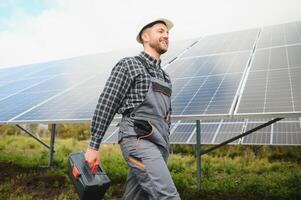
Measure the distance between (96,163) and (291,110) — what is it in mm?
2793

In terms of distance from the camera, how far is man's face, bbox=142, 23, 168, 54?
129 inches

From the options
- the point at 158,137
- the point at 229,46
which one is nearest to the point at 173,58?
the point at 229,46

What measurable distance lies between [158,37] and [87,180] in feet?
4.50

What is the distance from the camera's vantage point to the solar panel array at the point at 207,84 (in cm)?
558

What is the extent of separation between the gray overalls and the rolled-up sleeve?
137 millimetres

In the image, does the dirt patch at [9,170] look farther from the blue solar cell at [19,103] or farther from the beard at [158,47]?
the beard at [158,47]

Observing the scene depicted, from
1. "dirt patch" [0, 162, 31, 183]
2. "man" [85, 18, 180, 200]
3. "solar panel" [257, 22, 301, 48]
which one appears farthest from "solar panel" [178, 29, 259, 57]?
"man" [85, 18, 180, 200]

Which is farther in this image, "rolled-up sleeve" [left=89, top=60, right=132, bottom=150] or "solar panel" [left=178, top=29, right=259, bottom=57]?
"solar panel" [left=178, top=29, right=259, bottom=57]

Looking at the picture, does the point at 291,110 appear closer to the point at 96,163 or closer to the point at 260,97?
the point at 260,97

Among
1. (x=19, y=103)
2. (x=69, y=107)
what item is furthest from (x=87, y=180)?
(x=19, y=103)

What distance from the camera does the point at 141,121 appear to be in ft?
9.64

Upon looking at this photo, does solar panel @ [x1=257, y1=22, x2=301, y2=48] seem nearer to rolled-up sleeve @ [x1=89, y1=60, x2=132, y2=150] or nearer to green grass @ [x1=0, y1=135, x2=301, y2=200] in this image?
green grass @ [x1=0, y1=135, x2=301, y2=200]

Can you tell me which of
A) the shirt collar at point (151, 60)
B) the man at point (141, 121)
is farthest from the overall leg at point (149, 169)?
the shirt collar at point (151, 60)

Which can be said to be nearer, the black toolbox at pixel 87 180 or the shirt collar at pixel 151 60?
the black toolbox at pixel 87 180
